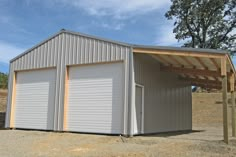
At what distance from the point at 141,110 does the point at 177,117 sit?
4.84m

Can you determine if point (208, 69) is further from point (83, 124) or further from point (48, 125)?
point (48, 125)

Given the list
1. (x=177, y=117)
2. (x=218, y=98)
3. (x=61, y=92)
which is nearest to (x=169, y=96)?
(x=177, y=117)

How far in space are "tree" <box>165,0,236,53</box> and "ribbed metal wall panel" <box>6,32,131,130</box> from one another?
21.3 metres

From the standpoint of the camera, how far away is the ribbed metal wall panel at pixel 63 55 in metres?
12.8

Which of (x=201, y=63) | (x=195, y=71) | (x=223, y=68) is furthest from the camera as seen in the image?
(x=195, y=71)

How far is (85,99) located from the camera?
13.5 meters

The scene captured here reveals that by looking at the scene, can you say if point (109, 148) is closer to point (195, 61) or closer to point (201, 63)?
point (195, 61)

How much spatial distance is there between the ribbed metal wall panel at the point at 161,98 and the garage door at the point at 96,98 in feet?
3.55

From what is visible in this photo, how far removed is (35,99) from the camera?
49.6 ft

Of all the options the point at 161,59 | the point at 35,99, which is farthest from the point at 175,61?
the point at 35,99

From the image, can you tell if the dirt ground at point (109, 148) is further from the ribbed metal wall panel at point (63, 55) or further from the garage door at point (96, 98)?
the ribbed metal wall panel at point (63, 55)

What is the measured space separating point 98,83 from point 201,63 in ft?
14.9

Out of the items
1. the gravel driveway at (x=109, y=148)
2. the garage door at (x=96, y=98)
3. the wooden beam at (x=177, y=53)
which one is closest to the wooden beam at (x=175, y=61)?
the wooden beam at (x=177, y=53)

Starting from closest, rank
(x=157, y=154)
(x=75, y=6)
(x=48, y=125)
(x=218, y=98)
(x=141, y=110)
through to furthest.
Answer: (x=157, y=154), (x=141, y=110), (x=48, y=125), (x=75, y=6), (x=218, y=98)
